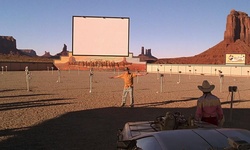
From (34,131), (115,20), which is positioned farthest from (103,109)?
(34,131)

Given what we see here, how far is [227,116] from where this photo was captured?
1180 centimetres

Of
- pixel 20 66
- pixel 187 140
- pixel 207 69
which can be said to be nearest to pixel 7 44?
pixel 20 66

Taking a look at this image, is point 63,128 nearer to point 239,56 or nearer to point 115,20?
point 115,20

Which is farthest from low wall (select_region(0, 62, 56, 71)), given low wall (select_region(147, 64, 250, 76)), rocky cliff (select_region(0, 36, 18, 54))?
rocky cliff (select_region(0, 36, 18, 54))

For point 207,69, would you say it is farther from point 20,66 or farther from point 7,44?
point 7,44

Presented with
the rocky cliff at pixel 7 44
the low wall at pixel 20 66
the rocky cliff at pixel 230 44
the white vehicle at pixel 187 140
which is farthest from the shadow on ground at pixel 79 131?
the rocky cliff at pixel 7 44

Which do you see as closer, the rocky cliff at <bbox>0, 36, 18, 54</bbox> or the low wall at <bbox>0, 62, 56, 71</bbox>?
the low wall at <bbox>0, 62, 56, 71</bbox>

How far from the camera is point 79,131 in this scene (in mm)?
8688

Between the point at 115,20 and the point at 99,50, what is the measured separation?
1.79 metres

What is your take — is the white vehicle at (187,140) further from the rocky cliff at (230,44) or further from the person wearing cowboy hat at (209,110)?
the rocky cliff at (230,44)

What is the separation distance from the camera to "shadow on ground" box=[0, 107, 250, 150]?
280 inches

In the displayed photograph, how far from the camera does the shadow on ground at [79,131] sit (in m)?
7.11

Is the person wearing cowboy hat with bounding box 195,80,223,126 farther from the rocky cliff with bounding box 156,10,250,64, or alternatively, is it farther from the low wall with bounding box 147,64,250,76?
the rocky cliff with bounding box 156,10,250,64

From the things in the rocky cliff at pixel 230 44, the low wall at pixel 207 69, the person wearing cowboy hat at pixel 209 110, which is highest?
the rocky cliff at pixel 230 44
